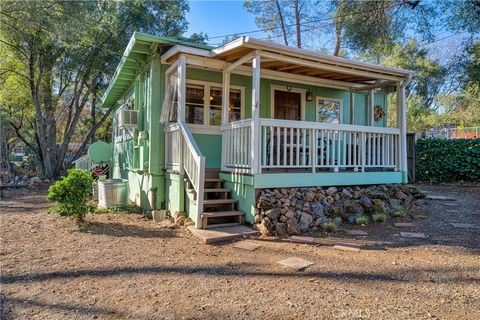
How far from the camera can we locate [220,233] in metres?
4.64

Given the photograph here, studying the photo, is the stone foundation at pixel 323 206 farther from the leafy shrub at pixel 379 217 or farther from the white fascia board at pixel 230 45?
the white fascia board at pixel 230 45

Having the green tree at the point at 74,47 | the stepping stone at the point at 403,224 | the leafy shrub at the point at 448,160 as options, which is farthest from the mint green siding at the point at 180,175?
the green tree at the point at 74,47

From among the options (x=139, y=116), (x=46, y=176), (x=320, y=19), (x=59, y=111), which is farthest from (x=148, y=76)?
(x=59, y=111)

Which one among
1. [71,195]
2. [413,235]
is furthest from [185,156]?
[413,235]

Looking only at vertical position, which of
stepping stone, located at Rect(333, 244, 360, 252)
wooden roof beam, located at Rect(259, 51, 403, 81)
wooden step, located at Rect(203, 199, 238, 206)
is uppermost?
wooden roof beam, located at Rect(259, 51, 403, 81)

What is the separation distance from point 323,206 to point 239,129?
6.43ft

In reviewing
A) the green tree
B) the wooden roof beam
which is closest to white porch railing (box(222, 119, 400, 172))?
the wooden roof beam

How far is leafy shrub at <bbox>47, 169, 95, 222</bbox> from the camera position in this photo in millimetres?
5105

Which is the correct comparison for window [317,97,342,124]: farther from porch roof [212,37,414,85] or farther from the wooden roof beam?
the wooden roof beam

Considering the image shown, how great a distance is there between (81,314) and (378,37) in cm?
1072

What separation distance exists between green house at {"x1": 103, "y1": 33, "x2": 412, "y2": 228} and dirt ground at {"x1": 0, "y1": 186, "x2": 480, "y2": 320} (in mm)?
1067

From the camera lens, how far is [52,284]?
3014 mm

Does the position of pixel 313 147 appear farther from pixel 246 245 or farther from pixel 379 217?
pixel 246 245

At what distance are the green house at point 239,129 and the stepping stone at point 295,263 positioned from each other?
1.46 meters
